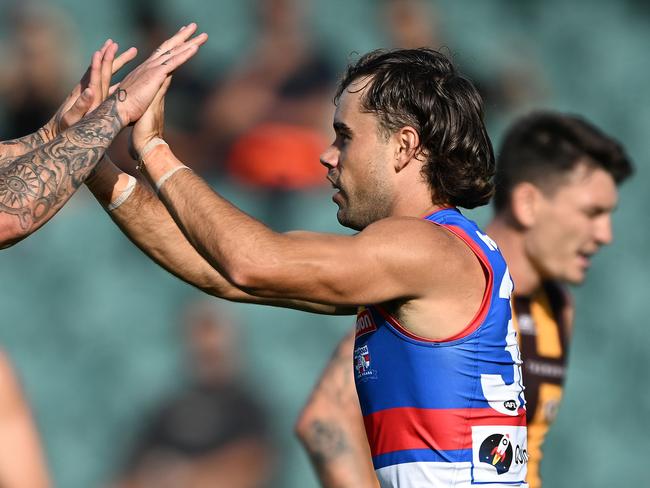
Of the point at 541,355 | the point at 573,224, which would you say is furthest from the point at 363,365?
the point at 573,224

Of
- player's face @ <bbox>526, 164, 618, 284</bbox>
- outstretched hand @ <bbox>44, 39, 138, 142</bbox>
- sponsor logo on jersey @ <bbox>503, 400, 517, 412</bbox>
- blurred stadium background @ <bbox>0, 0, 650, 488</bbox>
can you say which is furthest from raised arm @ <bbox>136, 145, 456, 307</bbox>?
blurred stadium background @ <bbox>0, 0, 650, 488</bbox>

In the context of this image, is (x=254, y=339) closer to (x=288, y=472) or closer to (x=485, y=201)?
(x=288, y=472)

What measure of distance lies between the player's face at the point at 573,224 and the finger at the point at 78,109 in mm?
2566

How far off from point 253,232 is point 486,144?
0.95m

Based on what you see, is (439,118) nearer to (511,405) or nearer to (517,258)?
(511,405)

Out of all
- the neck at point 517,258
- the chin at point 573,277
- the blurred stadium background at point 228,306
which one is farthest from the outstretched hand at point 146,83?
the blurred stadium background at point 228,306

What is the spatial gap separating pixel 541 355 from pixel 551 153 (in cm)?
112

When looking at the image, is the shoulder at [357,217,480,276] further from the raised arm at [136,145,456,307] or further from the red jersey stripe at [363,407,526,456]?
the red jersey stripe at [363,407,526,456]

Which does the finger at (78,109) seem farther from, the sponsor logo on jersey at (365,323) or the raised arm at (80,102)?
the sponsor logo on jersey at (365,323)

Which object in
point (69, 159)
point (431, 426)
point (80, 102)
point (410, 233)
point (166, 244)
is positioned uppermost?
point (80, 102)

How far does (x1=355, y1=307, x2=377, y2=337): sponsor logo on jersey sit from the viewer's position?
3.73 m

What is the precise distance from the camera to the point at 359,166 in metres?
3.83

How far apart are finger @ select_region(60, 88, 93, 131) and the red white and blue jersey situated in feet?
4.20

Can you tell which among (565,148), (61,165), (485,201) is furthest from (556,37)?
(61,165)
